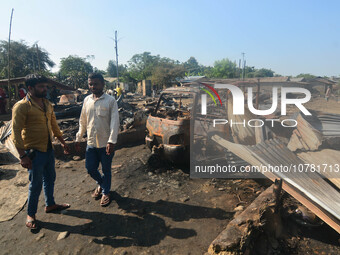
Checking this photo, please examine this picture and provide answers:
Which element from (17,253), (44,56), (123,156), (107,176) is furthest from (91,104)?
(44,56)

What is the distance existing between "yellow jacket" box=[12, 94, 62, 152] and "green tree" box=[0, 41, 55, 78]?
2410cm

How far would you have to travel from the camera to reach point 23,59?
33.3 meters

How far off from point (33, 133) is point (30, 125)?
4.2 inches

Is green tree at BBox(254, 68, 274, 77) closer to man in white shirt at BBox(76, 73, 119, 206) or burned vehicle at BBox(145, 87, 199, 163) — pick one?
burned vehicle at BBox(145, 87, 199, 163)

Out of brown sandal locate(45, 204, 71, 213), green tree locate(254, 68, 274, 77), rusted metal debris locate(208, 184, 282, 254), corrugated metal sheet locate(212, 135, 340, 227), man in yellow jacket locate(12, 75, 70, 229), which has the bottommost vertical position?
brown sandal locate(45, 204, 71, 213)

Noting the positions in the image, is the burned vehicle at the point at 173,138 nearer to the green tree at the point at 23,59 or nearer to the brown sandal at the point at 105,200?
the brown sandal at the point at 105,200

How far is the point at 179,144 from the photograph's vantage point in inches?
154

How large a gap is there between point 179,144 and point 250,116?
5.48 feet

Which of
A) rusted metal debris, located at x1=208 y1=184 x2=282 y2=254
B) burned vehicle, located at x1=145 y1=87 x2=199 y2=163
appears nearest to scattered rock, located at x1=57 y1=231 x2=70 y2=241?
rusted metal debris, located at x1=208 y1=184 x2=282 y2=254

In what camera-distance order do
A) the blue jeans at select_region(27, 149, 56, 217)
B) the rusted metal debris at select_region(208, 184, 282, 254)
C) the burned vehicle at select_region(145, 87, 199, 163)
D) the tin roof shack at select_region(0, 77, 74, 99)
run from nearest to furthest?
the rusted metal debris at select_region(208, 184, 282, 254)
the blue jeans at select_region(27, 149, 56, 217)
the burned vehicle at select_region(145, 87, 199, 163)
the tin roof shack at select_region(0, 77, 74, 99)

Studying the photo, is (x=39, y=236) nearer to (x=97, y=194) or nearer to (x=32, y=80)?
(x=97, y=194)

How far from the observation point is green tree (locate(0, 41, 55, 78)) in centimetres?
2317

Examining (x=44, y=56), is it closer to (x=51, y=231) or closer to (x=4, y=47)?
(x=4, y=47)

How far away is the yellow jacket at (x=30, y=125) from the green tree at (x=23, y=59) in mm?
24098
